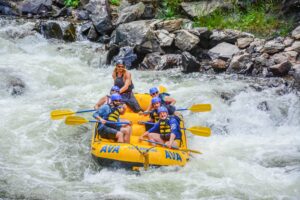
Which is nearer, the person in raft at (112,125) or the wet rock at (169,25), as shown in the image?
the person in raft at (112,125)

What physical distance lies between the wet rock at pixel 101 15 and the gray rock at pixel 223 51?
139 inches

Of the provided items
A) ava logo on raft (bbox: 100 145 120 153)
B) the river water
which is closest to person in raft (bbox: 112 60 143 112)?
the river water

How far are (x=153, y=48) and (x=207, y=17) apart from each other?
2.01 metres

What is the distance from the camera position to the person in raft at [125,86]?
7.99 m

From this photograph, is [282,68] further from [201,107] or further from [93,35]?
[93,35]

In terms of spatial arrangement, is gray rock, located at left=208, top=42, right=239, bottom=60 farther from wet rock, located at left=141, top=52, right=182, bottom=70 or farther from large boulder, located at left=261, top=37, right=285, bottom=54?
wet rock, located at left=141, top=52, right=182, bottom=70

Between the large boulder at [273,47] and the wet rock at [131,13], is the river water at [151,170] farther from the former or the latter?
the wet rock at [131,13]

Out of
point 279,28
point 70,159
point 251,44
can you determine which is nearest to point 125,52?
point 251,44

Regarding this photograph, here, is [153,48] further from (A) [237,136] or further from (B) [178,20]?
(A) [237,136]

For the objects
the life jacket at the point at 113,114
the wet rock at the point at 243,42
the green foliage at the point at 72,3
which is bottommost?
the green foliage at the point at 72,3

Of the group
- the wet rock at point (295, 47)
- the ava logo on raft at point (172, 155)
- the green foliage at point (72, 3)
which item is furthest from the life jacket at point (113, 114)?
the green foliage at point (72, 3)

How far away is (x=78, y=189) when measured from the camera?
5.80 metres

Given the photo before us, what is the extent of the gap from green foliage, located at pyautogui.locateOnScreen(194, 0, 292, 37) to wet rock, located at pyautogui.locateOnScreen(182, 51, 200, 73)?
5.79ft

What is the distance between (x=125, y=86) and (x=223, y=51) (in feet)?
11.5
